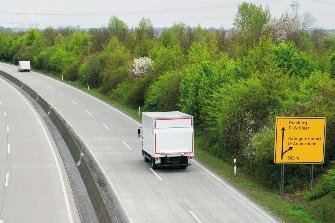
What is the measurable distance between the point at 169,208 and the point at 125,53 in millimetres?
59737

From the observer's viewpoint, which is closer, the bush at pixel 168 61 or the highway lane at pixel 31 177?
the highway lane at pixel 31 177

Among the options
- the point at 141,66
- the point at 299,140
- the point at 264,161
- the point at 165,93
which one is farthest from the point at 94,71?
the point at 299,140

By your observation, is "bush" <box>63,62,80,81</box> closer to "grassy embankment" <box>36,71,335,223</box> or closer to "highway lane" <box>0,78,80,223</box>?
"highway lane" <box>0,78,80,223</box>

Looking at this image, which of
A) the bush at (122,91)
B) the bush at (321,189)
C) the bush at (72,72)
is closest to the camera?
the bush at (321,189)

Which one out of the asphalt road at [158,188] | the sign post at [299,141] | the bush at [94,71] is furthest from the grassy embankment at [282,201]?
the bush at [94,71]

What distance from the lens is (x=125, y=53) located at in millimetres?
84000

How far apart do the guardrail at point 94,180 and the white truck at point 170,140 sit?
128 inches

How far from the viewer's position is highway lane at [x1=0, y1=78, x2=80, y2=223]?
2617 centimetres

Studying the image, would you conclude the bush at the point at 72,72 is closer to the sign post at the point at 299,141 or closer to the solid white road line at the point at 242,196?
the solid white road line at the point at 242,196

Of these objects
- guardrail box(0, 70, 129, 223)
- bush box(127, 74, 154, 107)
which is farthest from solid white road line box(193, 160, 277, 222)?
bush box(127, 74, 154, 107)

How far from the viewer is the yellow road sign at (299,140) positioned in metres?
28.3

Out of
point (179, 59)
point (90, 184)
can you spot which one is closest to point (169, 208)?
point (90, 184)

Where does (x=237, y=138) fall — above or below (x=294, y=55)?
below

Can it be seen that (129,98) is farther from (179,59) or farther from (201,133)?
(201,133)
